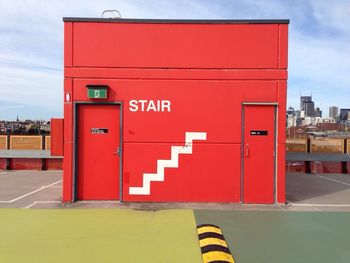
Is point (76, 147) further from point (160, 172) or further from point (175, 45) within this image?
point (175, 45)

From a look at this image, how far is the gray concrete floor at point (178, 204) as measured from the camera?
27.9 ft

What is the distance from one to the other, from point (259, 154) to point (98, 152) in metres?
3.99

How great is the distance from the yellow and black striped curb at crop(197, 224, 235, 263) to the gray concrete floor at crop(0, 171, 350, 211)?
1.92 meters

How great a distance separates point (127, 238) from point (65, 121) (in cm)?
383

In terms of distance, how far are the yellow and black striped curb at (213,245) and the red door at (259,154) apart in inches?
97.8

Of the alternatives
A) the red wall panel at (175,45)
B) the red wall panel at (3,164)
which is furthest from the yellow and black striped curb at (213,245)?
the red wall panel at (3,164)

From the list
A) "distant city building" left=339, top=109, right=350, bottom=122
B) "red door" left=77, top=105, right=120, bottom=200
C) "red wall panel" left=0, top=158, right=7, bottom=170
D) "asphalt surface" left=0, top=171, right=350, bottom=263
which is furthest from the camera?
"distant city building" left=339, top=109, right=350, bottom=122

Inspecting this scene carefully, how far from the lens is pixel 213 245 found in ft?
18.2

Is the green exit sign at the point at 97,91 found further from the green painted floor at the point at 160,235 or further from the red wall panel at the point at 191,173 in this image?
the green painted floor at the point at 160,235

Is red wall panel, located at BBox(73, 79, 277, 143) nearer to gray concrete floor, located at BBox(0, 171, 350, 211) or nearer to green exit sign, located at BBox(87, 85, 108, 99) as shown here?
green exit sign, located at BBox(87, 85, 108, 99)

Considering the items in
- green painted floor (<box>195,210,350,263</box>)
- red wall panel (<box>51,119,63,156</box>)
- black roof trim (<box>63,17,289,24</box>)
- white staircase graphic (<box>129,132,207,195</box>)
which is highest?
black roof trim (<box>63,17,289,24</box>)

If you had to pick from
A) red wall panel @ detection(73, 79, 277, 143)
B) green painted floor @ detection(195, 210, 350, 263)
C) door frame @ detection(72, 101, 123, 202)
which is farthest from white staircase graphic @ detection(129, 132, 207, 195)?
green painted floor @ detection(195, 210, 350, 263)

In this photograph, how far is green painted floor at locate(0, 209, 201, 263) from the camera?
5227 mm

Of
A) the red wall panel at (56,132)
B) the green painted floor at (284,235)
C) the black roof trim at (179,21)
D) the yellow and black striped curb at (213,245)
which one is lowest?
the green painted floor at (284,235)
